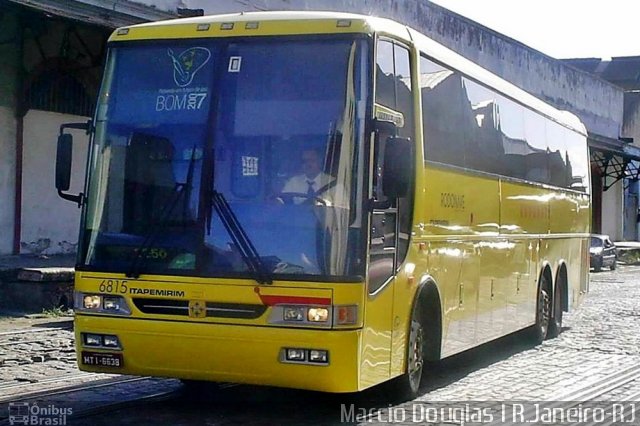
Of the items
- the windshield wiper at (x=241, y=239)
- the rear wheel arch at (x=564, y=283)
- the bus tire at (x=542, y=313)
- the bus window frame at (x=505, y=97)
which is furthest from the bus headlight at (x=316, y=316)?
the rear wheel arch at (x=564, y=283)

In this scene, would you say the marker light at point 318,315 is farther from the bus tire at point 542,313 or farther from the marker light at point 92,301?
the bus tire at point 542,313

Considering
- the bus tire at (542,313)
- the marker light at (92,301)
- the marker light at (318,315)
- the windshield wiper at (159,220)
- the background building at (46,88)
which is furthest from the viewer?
the background building at (46,88)

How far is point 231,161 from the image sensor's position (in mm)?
8352

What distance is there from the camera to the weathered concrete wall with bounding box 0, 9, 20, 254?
1836 centimetres

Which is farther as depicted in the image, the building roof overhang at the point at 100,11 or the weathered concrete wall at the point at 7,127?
the weathered concrete wall at the point at 7,127

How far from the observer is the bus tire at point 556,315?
1567 centimetres

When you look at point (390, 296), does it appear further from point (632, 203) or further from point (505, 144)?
point (632, 203)

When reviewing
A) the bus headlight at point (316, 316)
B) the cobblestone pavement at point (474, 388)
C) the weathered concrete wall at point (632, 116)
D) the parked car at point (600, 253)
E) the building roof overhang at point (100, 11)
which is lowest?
the cobblestone pavement at point (474, 388)

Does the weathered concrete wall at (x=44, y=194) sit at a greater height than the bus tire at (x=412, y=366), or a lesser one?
greater

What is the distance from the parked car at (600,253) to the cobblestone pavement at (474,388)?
74.1 feet

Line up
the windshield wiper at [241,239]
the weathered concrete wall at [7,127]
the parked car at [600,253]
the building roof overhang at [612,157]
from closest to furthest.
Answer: the windshield wiper at [241,239] → the weathered concrete wall at [7,127] → the parked car at [600,253] → the building roof overhang at [612,157]

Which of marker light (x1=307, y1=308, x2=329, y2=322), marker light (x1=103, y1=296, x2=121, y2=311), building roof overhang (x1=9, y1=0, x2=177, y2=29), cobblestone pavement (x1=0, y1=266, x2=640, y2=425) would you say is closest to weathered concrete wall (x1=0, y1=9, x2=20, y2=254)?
building roof overhang (x1=9, y1=0, x2=177, y2=29)

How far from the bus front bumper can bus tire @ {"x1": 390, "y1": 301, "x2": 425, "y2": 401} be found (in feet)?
4.83

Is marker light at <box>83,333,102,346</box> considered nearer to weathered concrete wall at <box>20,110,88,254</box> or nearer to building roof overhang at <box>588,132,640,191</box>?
weathered concrete wall at <box>20,110,88,254</box>
